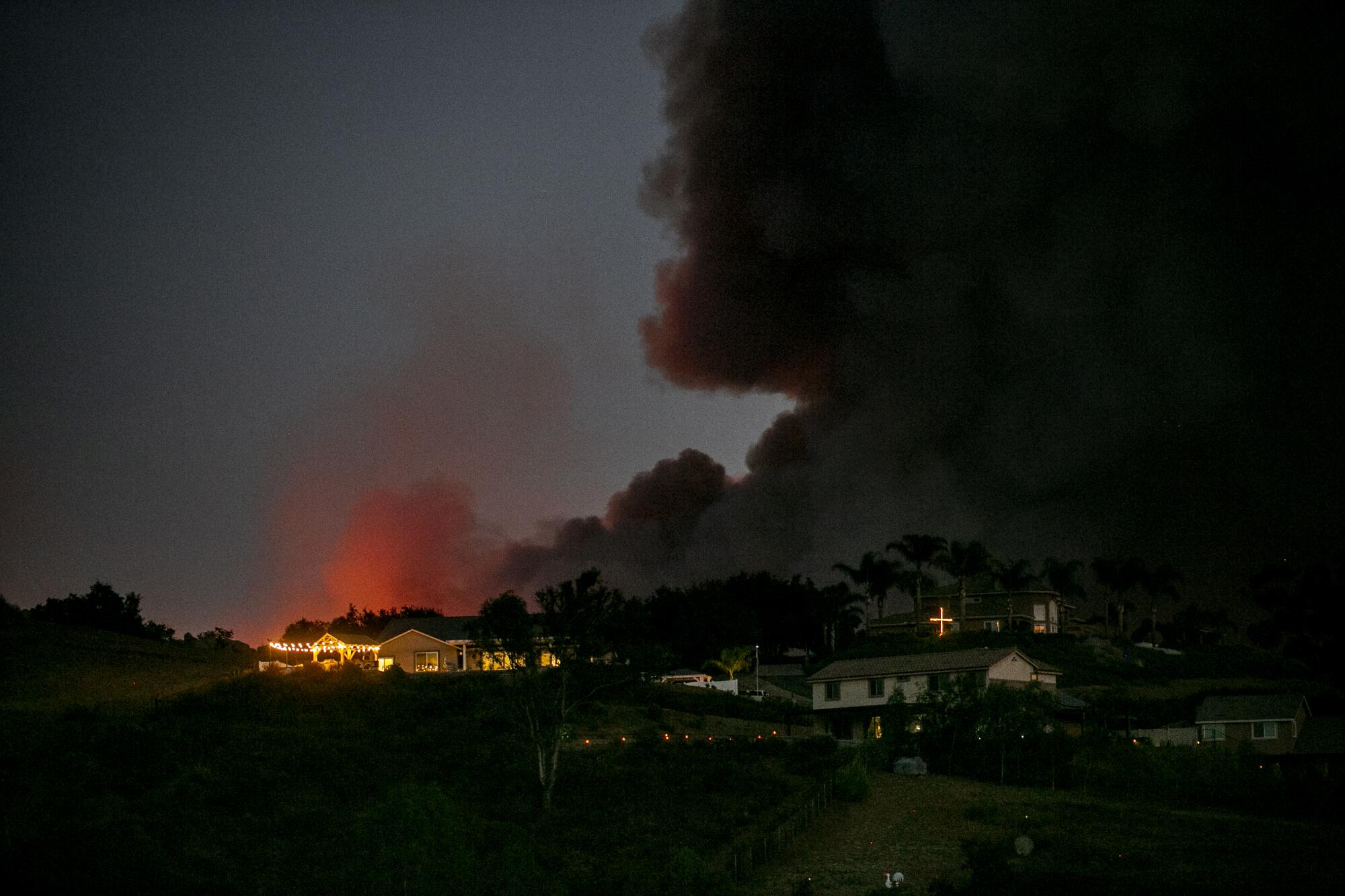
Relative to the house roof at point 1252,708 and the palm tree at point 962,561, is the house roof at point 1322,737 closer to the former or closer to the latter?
the house roof at point 1252,708

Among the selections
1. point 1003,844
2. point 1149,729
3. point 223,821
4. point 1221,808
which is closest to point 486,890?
point 223,821

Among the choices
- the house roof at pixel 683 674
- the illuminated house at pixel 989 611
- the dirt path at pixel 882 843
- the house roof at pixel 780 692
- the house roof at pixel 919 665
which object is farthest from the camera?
the illuminated house at pixel 989 611

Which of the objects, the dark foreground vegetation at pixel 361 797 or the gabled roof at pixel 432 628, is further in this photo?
the gabled roof at pixel 432 628

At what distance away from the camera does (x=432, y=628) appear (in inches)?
3361

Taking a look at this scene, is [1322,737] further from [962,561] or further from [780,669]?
[780,669]

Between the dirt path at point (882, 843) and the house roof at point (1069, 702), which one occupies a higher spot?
the house roof at point (1069, 702)

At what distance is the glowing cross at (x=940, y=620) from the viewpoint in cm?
9831

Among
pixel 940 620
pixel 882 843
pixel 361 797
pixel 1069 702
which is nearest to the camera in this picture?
pixel 882 843

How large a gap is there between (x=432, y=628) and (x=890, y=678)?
3349cm

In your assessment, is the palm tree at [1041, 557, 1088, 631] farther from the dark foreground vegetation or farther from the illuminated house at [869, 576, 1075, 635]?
the dark foreground vegetation

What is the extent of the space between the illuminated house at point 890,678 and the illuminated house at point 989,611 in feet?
112

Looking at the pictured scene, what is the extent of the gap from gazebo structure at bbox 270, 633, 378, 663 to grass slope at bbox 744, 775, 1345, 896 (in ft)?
124

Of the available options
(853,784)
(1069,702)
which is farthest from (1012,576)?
(853,784)

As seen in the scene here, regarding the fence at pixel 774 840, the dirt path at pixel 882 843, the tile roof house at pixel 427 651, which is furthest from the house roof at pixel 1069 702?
the tile roof house at pixel 427 651
